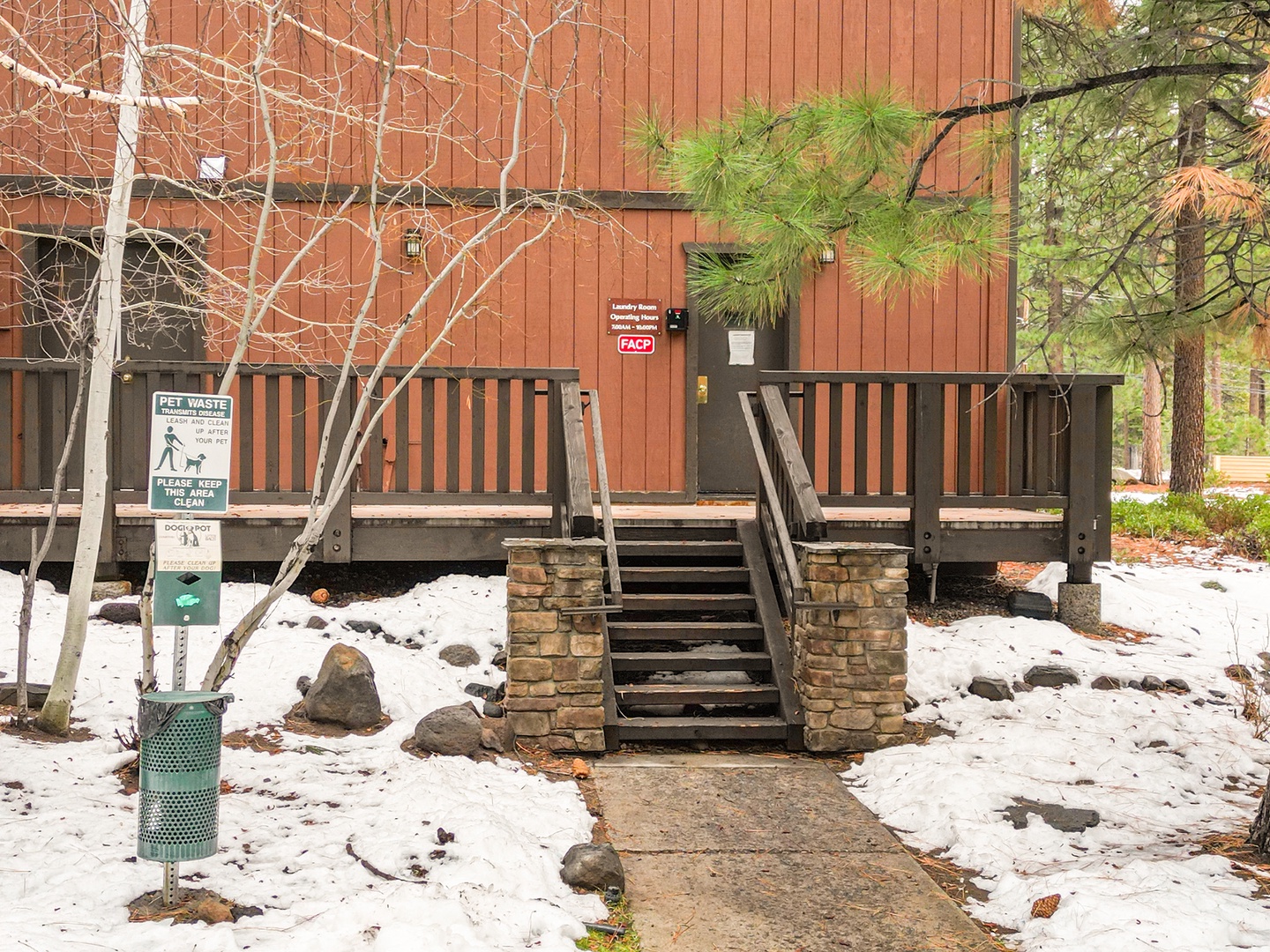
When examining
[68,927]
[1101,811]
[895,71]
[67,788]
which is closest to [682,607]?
[1101,811]

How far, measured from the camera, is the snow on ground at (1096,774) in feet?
11.6

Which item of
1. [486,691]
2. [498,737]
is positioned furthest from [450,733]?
[486,691]

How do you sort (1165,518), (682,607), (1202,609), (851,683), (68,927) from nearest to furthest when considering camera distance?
(68,927), (851,683), (682,607), (1202,609), (1165,518)

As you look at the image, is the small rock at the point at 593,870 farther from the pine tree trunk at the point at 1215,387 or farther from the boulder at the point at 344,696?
the pine tree trunk at the point at 1215,387

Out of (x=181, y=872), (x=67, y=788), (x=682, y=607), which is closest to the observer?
(x=181, y=872)

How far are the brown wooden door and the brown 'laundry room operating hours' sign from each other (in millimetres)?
479

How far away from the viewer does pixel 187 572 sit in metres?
3.62

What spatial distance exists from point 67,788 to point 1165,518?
11.0 metres

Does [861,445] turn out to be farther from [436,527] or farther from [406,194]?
[406,194]

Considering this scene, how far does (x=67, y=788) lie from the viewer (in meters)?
4.27

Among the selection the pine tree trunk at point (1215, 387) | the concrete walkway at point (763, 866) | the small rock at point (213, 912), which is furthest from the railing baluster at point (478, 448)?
the pine tree trunk at point (1215, 387)

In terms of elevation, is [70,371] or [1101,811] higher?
[70,371]

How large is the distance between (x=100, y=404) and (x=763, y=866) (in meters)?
3.27

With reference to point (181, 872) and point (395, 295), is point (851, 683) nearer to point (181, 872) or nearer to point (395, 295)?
point (181, 872)
